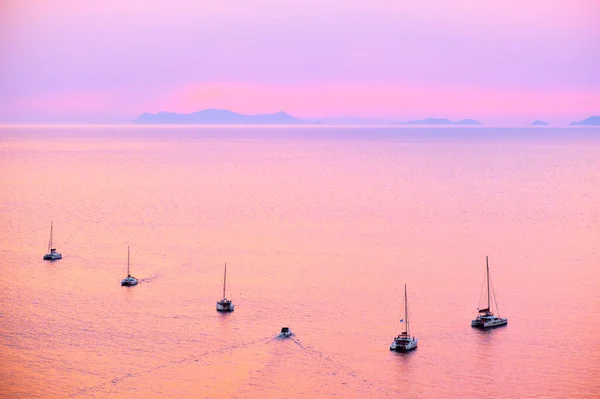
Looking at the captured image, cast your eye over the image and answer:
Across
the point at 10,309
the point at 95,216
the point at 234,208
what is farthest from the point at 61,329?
the point at 234,208

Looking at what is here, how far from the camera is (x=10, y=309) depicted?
220 ft

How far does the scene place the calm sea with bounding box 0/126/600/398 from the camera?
53469 millimetres

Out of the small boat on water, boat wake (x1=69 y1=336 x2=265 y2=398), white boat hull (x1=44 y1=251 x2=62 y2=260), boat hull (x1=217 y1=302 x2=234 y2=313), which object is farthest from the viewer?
white boat hull (x1=44 y1=251 x2=62 y2=260)

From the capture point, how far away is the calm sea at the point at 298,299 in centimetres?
5347

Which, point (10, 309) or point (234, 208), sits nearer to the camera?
point (10, 309)

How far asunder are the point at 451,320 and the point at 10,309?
37.4 metres

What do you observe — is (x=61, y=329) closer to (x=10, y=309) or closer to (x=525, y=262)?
(x=10, y=309)

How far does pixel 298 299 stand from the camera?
70812mm

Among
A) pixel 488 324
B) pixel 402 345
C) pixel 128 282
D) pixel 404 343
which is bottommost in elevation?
pixel 402 345

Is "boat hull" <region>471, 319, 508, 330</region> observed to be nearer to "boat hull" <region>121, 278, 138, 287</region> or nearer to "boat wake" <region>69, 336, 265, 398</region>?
"boat wake" <region>69, 336, 265, 398</region>

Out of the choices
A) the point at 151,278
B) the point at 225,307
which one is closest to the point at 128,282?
the point at 151,278

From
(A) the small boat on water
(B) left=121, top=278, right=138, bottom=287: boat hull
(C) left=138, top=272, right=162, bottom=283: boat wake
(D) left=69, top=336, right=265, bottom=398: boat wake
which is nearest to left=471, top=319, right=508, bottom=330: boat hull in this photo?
(A) the small boat on water

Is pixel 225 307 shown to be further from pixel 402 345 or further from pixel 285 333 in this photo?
pixel 402 345

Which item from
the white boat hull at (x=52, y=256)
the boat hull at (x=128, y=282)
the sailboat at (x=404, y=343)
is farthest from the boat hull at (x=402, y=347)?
the white boat hull at (x=52, y=256)
